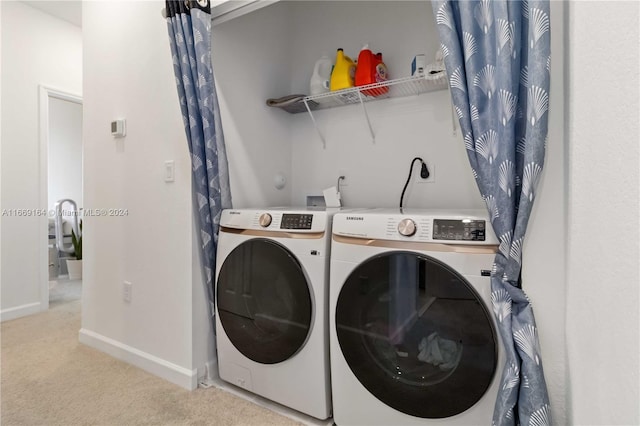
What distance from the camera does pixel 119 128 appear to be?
2.05 metres

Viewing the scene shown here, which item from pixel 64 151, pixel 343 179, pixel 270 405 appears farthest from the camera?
pixel 64 151

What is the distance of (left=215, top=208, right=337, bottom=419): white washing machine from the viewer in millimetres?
1423

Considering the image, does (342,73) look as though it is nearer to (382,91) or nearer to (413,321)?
(382,91)

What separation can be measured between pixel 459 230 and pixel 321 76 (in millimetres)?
1453

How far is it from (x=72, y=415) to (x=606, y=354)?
6.47 feet

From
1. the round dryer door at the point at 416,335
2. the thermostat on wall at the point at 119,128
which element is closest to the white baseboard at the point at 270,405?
the round dryer door at the point at 416,335

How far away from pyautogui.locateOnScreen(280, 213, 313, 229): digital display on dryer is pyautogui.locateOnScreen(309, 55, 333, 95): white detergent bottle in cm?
97

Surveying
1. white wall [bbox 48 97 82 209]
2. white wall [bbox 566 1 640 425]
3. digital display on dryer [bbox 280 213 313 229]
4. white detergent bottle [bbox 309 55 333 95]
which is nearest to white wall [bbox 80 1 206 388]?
digital display on dryer [bbox 280 213 313 229]

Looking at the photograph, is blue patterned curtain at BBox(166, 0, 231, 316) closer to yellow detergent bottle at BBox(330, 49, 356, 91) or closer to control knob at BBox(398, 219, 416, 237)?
A: yellow detergent bottle at BBox(330, 49, 356, 91)

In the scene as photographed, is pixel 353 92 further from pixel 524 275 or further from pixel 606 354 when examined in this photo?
pixel 606 354

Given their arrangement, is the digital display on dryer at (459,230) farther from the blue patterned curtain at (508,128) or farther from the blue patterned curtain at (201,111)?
the blue patterned curtain at (201,111)

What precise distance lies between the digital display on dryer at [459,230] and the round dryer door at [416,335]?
0.10 m

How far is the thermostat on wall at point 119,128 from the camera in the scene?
204cm

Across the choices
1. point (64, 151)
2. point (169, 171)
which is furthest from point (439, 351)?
point (64, 151)
